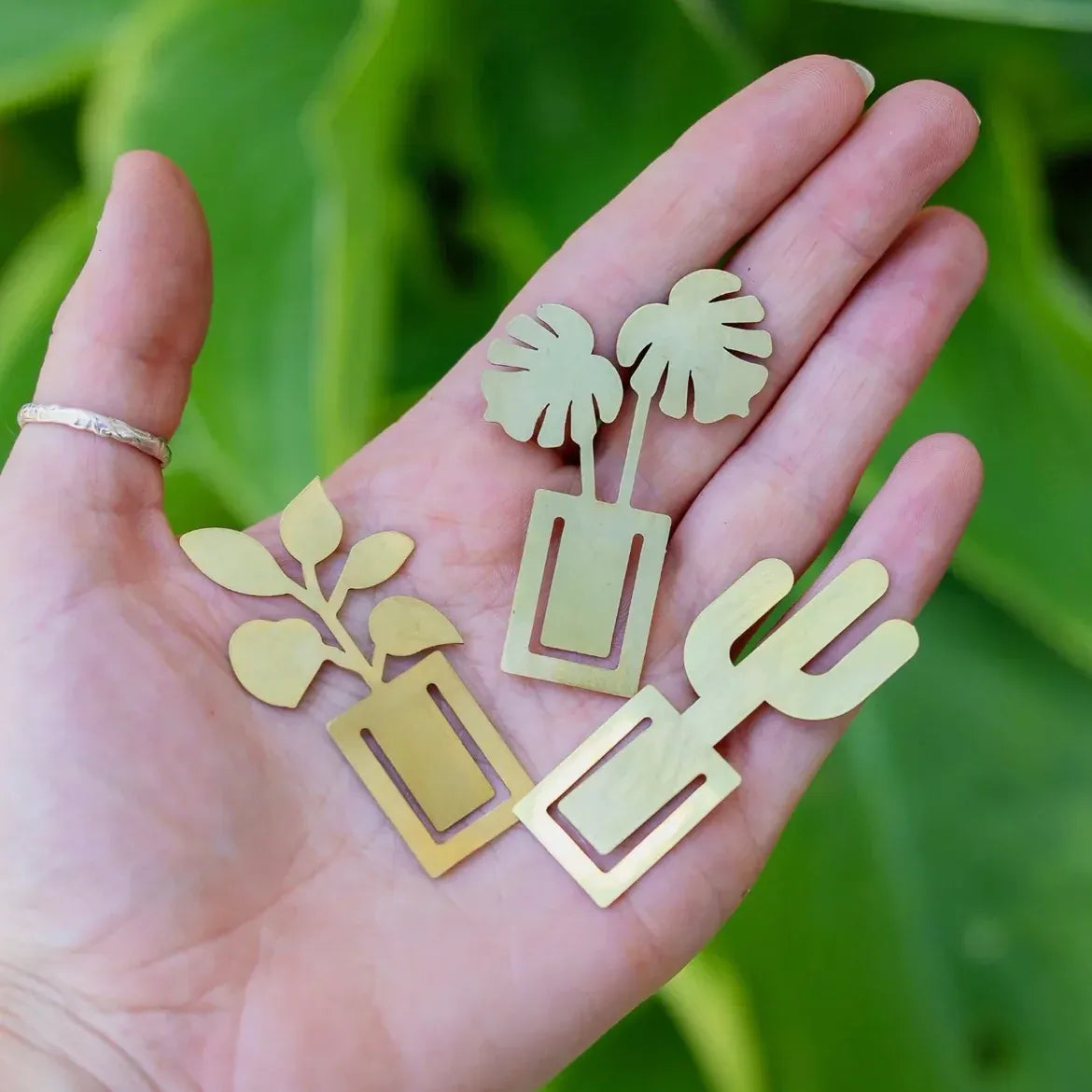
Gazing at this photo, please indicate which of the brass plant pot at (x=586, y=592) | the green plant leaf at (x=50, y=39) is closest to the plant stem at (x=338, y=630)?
the brass plant pot at (x=586, y=592)

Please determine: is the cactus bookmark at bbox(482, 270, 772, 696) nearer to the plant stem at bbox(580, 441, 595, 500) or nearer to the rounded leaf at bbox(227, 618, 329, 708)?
the plant stem at bbox(580, 441, 595, 500)

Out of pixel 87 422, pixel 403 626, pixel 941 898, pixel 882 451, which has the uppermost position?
pixel 87 422

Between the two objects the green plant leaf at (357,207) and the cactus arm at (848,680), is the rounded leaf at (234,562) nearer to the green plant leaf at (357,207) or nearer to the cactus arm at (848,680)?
the green plant leaf at (357,207)

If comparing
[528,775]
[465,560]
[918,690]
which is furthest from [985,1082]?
[465,560]

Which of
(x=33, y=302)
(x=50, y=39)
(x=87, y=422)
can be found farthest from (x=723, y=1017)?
(x=50, y=39)

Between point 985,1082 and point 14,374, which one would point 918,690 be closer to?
point 985,1082

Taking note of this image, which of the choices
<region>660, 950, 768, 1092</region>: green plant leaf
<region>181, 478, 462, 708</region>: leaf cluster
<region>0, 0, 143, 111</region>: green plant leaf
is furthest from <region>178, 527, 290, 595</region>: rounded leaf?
<region>0, 0, 143, 111</region>: green plant leaf

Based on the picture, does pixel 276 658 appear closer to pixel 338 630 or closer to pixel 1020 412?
pixel 338 630
